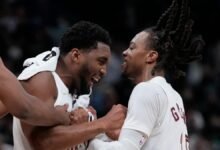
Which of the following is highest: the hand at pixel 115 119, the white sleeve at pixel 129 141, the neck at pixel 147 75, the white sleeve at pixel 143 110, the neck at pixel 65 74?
the neck at pixel 65 74

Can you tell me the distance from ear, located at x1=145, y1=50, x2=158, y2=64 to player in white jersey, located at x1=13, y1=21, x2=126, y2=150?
1.10 feet

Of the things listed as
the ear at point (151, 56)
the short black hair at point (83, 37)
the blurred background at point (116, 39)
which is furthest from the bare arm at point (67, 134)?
the blurred background at point (116, 39)

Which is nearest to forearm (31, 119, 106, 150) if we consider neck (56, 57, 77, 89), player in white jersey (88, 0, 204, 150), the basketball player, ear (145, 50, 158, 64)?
player in white jersey (88, 0, 204, 150)

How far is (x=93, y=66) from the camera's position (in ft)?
16.0

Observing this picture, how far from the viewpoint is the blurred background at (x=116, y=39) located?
9891 mm

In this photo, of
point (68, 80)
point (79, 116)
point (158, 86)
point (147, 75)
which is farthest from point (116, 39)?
point (158, 86)

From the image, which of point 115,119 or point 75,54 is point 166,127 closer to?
point 115,119

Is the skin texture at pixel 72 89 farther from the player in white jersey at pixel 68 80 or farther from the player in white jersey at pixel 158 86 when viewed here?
the player in white jersey at pixel 158 86

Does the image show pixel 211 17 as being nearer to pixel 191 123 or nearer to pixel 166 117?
pixel 191 123

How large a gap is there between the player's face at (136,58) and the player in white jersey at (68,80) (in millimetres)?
204

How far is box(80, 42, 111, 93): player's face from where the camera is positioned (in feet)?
16.0

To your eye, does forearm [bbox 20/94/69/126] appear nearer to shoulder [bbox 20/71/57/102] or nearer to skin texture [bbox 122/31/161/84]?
shoulder [bbox 20/71/57/102]

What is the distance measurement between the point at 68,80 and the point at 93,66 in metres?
0.18

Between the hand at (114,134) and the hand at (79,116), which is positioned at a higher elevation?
the hand at (79,116)
